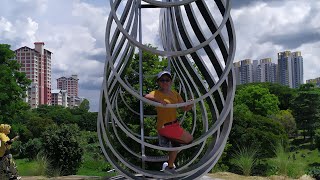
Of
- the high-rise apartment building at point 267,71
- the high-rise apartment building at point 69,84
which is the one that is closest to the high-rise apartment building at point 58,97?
the high-rise apartment building at point 69,84

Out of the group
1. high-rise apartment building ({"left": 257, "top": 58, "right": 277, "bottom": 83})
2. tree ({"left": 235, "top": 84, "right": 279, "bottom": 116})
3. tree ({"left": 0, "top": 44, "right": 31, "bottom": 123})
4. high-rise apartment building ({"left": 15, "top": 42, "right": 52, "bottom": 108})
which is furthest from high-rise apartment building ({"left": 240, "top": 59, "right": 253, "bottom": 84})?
tree ({"left": 0, "top": 44, "right": 31, "bottom": 123})

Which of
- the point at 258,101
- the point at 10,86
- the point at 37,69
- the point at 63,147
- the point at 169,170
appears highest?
the point at 37,69

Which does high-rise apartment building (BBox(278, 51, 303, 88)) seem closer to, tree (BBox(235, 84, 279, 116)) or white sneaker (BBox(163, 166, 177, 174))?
tree (BBox(235, 84, 279, 116))

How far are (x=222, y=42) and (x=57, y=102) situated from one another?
117 m

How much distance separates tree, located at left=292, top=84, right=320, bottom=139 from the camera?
154 feet

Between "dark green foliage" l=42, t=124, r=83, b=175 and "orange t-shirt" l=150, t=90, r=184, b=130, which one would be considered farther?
"dark green foliage" l=42, t=124, r=83, b=175

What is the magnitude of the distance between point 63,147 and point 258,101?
112 ft

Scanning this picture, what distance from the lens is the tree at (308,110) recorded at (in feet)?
154

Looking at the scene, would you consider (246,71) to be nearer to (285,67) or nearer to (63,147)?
(285,67)

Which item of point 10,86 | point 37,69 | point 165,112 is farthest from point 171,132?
point 37,69

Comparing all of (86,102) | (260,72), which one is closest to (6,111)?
(86,102)

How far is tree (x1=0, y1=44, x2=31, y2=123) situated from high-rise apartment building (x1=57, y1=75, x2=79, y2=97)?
366 feet

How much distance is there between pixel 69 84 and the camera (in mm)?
143375

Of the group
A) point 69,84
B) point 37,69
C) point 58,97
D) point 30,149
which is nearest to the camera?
point 30,149
